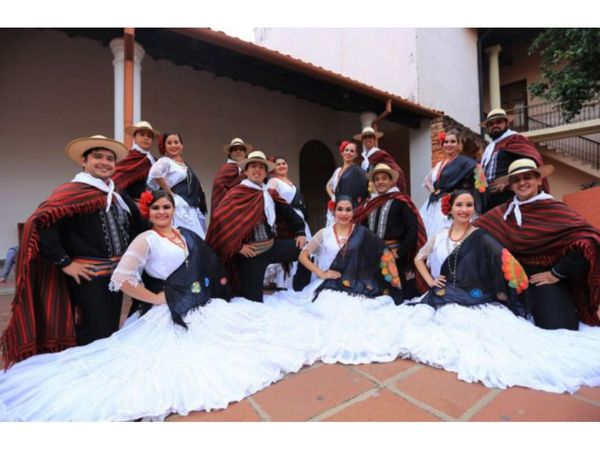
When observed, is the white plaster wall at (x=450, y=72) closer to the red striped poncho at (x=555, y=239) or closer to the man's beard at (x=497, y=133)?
the man's beard at (x=497, y=133)

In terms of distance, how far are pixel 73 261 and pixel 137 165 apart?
1.46m

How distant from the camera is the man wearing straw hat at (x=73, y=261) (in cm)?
205

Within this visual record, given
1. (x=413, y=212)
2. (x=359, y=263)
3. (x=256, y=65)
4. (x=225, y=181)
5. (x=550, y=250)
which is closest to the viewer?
(x=550, y=250)

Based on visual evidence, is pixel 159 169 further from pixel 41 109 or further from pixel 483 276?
pixel 41 109

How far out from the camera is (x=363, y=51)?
956 cm

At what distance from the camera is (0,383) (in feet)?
6.11

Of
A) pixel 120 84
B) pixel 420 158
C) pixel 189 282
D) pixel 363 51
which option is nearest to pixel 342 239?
pixel 189 282

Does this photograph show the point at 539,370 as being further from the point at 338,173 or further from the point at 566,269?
the point at 338,173

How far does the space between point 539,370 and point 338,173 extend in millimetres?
3001

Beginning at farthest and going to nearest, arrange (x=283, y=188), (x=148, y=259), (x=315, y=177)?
(x=315, y=177)
(x=283, y=188)
(x=148, y=259)

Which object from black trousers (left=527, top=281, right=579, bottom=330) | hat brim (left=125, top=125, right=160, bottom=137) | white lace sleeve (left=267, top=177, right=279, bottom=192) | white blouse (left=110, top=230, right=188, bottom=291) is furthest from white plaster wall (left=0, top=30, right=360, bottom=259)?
black trousers (left=527, top=281, right=579, bottom=330)

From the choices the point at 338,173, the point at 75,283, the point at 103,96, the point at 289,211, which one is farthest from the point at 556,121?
the point at 75,283

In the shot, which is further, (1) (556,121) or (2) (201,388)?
(1) (556,121)

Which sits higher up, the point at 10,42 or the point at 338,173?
the point at 10,42
